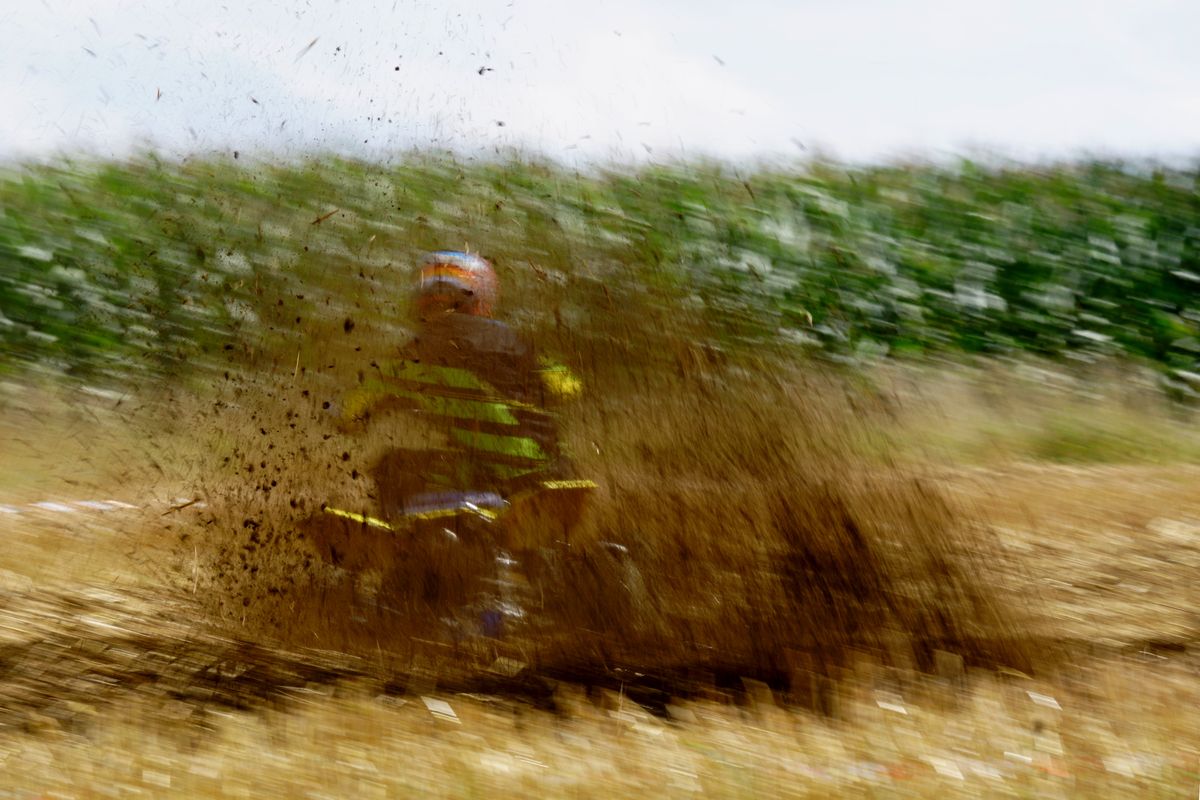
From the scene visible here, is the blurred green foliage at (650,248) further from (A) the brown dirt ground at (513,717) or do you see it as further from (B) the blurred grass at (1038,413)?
(A) the brown dirt ground at (513,717)

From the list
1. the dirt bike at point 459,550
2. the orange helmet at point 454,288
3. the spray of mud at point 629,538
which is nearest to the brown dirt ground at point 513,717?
the spray of mud at point 629,538

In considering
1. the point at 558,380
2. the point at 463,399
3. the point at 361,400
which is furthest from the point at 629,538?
the point at 361,400

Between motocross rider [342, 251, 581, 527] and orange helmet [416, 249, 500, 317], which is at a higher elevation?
orange helmet [416, 249, 500, 317]

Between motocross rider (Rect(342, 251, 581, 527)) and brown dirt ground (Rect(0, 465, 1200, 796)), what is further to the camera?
motocross rider (Rect(342, 251, 581, 527))

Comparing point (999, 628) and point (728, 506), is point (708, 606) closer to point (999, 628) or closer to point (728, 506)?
point (728, 506)

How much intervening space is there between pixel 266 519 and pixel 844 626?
2519 mm

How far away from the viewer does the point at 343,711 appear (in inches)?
142

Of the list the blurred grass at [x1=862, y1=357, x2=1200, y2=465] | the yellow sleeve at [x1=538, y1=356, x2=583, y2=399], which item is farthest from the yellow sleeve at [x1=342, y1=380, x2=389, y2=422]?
the blurred grass at [x1=862, y1=357, x2=1200, y2=465]

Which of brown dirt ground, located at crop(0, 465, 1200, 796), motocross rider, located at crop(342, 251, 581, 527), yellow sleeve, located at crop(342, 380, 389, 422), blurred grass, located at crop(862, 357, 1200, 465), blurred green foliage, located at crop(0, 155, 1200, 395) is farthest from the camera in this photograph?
blurred grass, located at crop(862, 357, 1200, 465)

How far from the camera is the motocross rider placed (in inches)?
155

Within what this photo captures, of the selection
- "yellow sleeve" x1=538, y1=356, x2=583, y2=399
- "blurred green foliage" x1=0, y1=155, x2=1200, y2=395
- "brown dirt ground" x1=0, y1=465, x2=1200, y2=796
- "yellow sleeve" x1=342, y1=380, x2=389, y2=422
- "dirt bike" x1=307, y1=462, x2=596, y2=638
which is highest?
"blurred green foliage" x1=0, y1=155, x2=1200, y2=395

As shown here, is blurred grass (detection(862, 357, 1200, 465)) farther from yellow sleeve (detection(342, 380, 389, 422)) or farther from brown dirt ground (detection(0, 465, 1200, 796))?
yellow sleeve (detection(342, 380, 389, 422))

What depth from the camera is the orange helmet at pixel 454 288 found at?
4066 millimetres

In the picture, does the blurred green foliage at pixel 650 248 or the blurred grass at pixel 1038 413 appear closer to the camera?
the blurred green foliage at pixel 650 248
